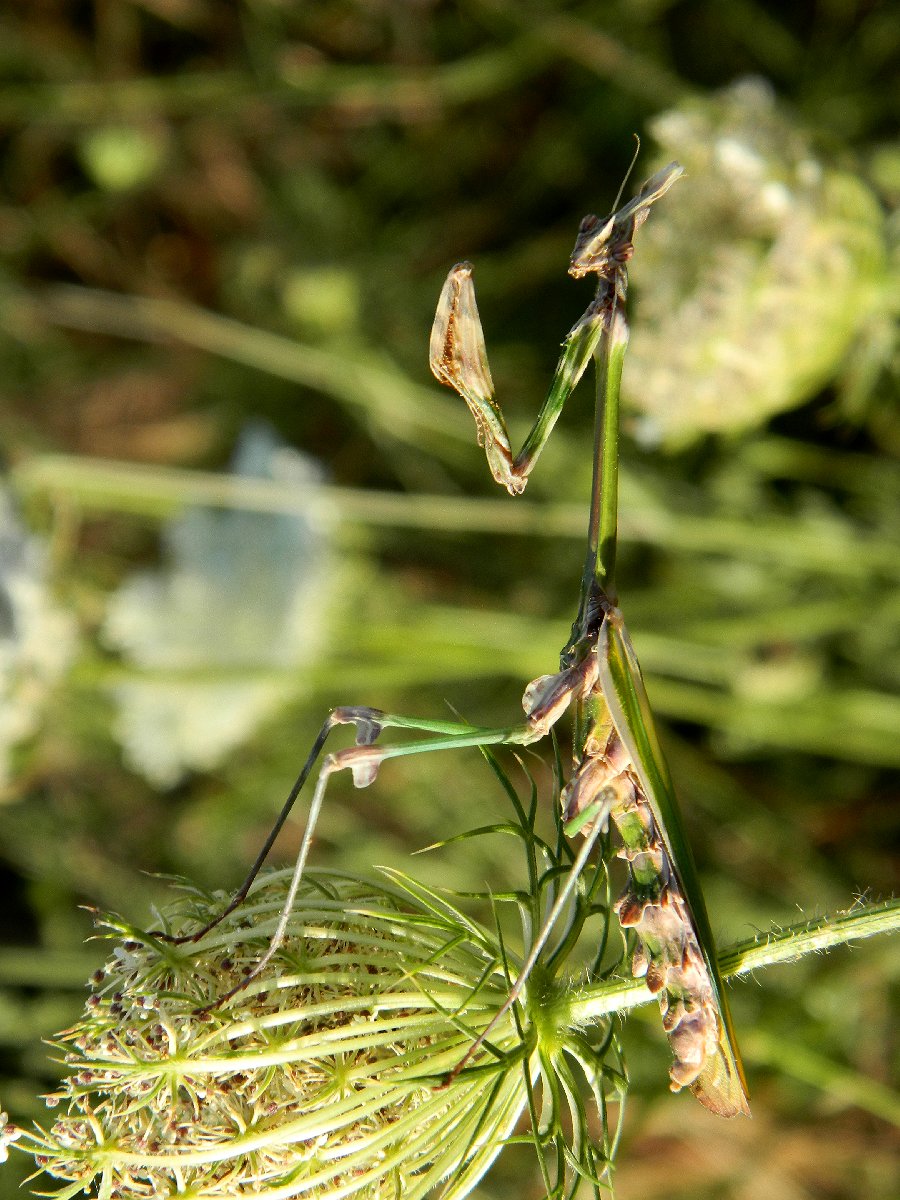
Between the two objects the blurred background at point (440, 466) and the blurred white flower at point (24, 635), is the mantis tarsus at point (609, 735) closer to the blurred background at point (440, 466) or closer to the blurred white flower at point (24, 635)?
the blurred background at point (440, 466)

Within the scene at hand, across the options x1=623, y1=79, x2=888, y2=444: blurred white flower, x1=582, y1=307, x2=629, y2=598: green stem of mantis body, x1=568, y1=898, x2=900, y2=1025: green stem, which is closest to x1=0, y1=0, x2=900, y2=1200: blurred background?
x1=623, y1=79, x2=888, y2=444: blurred white flower

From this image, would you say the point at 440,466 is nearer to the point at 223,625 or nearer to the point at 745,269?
the point at 223,625

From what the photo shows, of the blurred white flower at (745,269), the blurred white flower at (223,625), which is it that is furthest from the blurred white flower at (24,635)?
the blurred white flower at (745,269)

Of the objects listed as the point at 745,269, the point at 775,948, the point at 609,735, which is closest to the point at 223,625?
the point at 745,269

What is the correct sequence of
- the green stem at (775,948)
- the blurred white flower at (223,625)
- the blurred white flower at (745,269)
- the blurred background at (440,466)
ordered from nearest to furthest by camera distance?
1. the green stem at (775,948)
2. the blurred white flower at (745,269)
3. the blurred background at (440,466)
4. the blurred white flower at (223,625)

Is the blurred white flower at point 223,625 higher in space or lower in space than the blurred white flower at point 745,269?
lower

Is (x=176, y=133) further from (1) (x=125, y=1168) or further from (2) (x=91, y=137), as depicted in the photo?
(1) (x=125, y=1168)

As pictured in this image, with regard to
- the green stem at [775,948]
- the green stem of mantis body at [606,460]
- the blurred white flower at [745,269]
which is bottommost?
the green stem at [775,948]

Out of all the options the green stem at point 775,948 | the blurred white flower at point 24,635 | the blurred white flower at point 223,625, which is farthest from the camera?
the blurred white flower at point 223,625
